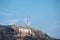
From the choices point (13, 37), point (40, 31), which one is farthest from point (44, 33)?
point (13, 37)

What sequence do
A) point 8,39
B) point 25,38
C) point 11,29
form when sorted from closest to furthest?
point 8,39, point 25,38, point 11,29

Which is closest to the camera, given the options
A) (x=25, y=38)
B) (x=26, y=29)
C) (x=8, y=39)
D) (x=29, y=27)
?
(x=8, y=39)

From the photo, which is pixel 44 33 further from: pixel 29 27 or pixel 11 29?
pixel 11 29

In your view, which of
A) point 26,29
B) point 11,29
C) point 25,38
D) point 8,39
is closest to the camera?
Answer: point 8,39

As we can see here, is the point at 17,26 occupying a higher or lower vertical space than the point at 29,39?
higher

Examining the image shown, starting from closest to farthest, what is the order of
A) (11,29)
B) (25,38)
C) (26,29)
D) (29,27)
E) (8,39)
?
1. (8,39)
2. (25,38)
3. (11,29)
4. (26,29)
5. (29,27)

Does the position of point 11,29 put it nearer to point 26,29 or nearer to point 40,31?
point 26,29

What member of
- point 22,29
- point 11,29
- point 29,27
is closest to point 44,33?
point 29,27

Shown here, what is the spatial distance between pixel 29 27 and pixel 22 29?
18.1 feet

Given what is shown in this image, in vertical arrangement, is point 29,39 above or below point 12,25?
below

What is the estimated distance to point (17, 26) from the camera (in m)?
59.2

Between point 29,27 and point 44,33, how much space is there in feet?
23.4

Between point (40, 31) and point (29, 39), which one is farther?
point (40, 31)

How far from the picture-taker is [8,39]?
4344 centimetres
